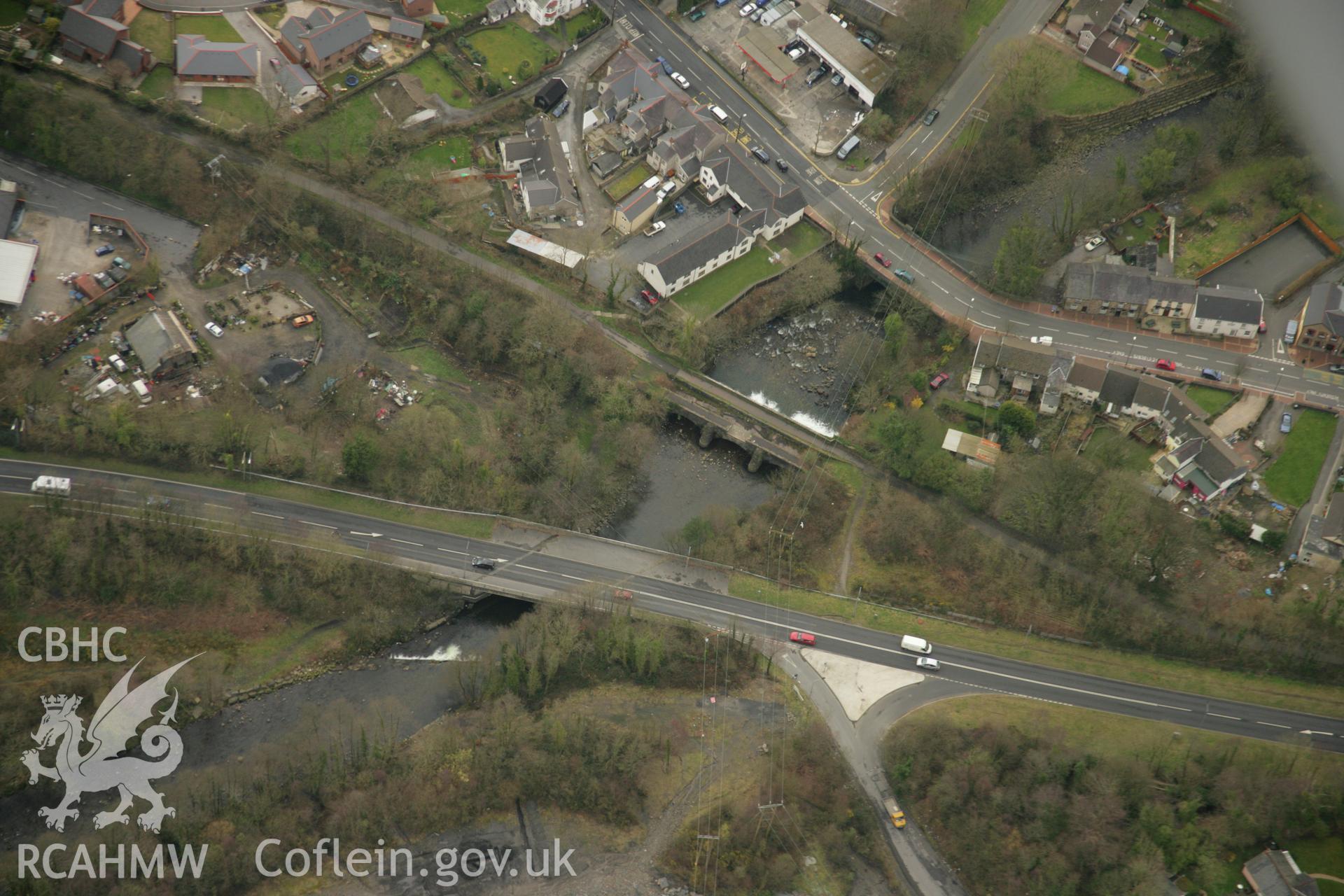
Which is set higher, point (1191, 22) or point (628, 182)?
point (1191, 22)

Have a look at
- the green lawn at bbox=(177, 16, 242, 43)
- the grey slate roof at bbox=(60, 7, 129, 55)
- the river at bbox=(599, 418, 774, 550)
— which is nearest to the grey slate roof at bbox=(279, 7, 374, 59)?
the green lawn at bbox=(177, 16, 242, 43)

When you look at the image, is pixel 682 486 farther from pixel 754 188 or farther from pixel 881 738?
pixel 754 188

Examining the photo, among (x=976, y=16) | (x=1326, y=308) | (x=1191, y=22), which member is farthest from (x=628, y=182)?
(x=1326, y=308)

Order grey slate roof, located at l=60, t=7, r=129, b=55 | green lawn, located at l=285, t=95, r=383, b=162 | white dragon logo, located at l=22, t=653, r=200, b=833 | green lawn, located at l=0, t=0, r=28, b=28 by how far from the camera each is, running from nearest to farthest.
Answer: white dragon logo, located at l=22, t=653, r=200, b=833 → grey slate roof, located at l=60, t=7, r=129, b=55 → green lawn, located at l=285, t=95, r=383, b=162 → green lawn, located at l=0, t=0, r=28, b=28

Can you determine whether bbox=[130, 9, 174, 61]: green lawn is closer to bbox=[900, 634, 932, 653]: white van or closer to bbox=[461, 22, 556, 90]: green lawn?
bbox=[461, 22, 556, 90]: green lawn

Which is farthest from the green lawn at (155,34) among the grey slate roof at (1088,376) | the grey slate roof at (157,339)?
the grey slate roof at (1088,376)

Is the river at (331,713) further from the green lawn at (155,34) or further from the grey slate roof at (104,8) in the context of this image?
the grey slate roof at (104,8)
